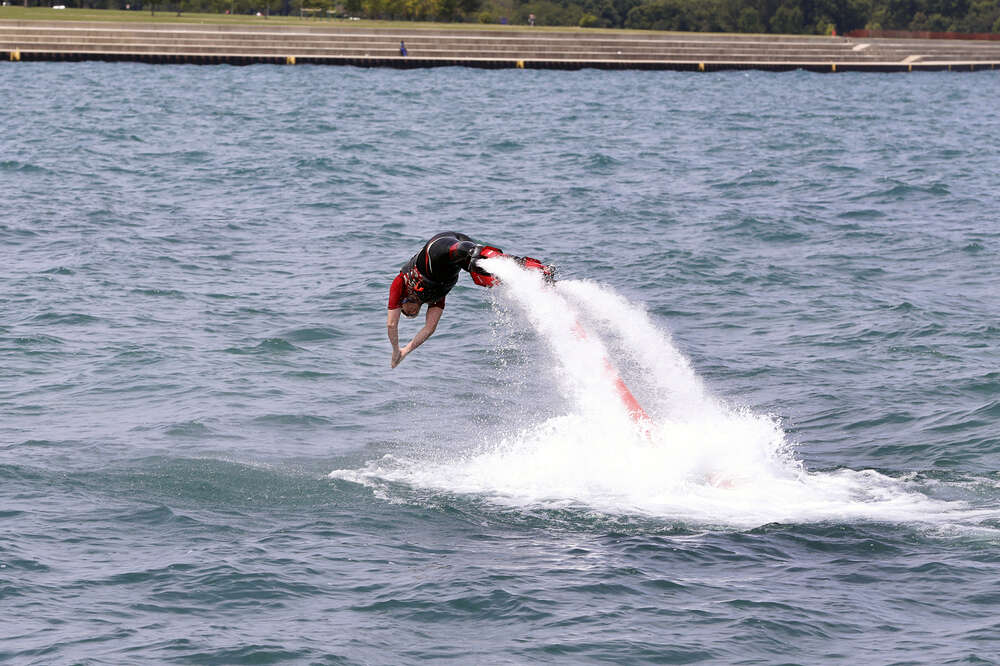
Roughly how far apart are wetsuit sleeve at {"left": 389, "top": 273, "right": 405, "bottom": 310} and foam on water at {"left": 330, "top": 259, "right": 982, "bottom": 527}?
1458 mm

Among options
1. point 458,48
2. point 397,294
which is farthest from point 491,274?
point 458,48

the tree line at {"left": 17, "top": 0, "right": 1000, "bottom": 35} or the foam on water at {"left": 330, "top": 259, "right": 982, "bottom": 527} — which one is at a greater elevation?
the tree line at {"left": 17, "top": 0, "right": 1000, "bottom": 35}

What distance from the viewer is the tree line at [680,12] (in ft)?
423

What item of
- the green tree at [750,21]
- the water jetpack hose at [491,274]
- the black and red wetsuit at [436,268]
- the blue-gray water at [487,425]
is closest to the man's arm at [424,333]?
the black and red wetsuit at [436,268]

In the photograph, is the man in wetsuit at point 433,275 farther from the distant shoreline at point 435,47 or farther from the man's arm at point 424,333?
the distant shoreline at point 435,47

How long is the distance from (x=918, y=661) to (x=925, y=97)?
259 feet

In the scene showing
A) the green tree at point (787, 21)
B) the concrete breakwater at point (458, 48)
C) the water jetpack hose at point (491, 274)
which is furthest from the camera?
the green tree at point (787, 21)

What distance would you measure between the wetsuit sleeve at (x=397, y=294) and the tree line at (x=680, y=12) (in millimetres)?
109279

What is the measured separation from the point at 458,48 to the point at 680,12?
47.0m

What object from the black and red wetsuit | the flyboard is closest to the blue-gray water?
the flyboard

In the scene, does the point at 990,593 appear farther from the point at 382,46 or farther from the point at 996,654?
the point at 382,46

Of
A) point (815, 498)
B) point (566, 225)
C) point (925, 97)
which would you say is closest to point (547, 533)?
point (815, 498)

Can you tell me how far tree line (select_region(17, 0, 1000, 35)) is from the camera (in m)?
129

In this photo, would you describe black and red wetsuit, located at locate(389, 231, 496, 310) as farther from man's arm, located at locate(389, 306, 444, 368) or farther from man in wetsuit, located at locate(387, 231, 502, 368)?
man's arm, located at locate(389, 306, 444, 368)
